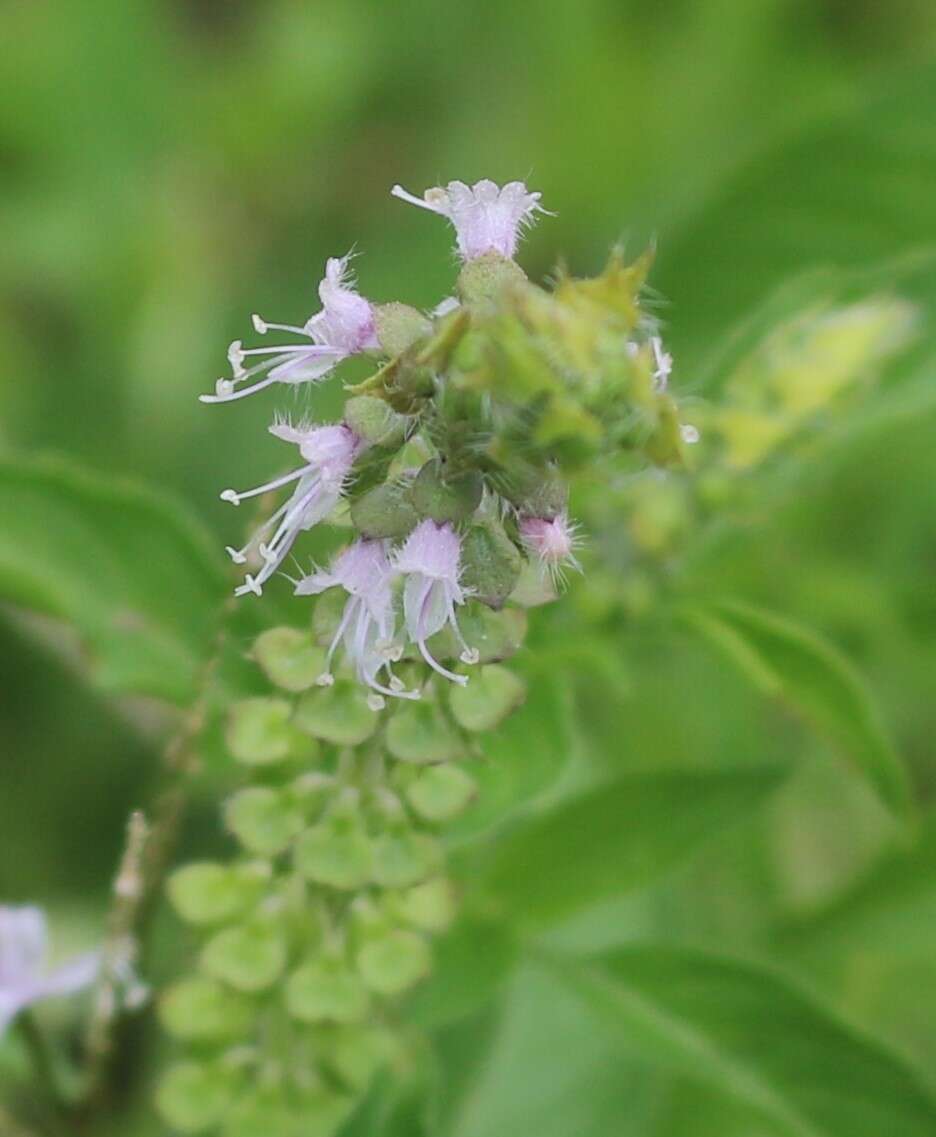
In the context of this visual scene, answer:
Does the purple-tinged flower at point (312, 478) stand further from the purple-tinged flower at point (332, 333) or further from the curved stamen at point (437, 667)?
the curved stamen at point (437, 667)

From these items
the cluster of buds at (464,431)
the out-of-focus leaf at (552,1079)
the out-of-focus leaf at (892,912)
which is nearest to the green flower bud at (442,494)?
the cluster of buds at (464,431)

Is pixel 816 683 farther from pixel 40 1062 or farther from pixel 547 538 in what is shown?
pixel 40 1062

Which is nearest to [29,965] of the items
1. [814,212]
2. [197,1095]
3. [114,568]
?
[197,1095]

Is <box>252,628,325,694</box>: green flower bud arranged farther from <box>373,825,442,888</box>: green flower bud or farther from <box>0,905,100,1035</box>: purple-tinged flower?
<box>0,905,100,1035</box>: purple-tinged flower

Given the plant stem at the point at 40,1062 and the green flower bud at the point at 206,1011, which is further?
the plant stem at the point at 40,1062

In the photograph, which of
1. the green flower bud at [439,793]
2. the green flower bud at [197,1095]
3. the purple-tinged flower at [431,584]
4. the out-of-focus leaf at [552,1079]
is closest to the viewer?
the purple-tinged flower at [431,584]

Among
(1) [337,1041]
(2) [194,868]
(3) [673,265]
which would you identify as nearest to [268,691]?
(2) [194,868]
